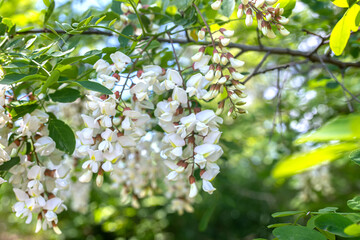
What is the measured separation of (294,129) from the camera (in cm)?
224

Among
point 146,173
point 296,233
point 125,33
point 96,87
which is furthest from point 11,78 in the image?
point 146,173

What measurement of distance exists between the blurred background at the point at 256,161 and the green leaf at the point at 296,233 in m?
0.70

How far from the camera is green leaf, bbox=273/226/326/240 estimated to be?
69 centimetres

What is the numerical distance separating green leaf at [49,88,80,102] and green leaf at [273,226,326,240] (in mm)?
675

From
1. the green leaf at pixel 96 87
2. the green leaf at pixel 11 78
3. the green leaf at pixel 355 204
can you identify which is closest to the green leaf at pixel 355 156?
the green leaf at pixel 355 204

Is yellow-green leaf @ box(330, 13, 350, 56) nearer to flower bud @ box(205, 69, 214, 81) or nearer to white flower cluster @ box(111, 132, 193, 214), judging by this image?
flower bud @ box(205, 69, 214, 81)

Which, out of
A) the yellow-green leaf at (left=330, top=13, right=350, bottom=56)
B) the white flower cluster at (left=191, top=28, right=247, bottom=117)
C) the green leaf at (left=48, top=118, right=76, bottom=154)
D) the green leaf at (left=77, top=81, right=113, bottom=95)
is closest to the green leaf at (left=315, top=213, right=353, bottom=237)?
the white flower cluster at (left=191, top=28, right=247, bottom=117)

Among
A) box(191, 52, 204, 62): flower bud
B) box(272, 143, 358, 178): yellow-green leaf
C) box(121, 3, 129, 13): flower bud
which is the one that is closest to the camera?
box(272, 143, 358, 178): yellow-green leaf

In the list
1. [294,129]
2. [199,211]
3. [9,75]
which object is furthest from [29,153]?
[199,211]

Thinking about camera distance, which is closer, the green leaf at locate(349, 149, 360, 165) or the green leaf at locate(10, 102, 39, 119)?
the green leaf at locate(349, 149, 360, 165)

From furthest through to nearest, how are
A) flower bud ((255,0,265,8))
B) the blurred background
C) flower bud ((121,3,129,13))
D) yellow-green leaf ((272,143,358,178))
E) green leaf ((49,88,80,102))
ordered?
the blurred background < flower bud ((121,3,129,13)) < green leaf ((49,88,80,102)) < flower bud ((255,0,265,8)) < yellow-green leaf ((272,143,358,178))

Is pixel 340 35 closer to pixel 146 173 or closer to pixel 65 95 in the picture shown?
pixel 65 95

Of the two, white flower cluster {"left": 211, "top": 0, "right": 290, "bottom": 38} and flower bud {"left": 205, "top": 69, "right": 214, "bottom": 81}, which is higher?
white flower cluster {"left": 211, "top": 0, "right": 290, "bottom": 38}

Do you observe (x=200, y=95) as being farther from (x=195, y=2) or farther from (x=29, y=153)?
(x=29, y=153)
